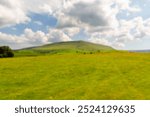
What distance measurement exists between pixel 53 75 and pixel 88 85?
9878 millimetres

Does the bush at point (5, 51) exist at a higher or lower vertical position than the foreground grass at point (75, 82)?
higher

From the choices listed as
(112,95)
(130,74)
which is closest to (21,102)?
(112,95)

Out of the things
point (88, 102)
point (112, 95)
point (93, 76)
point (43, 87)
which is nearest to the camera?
point (88, 102)

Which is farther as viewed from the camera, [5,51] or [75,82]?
[5,51]

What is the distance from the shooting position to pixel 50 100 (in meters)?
30.3

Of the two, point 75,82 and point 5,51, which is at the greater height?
point 5,51

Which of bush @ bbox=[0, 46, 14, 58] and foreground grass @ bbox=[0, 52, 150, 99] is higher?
bush @ bbox=[0, 46, 14, 58]

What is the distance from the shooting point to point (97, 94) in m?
32.9

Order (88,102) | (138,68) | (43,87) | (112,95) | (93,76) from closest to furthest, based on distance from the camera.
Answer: (88,102) → (112,95) → (43,87) → (93,76) → (138,68)

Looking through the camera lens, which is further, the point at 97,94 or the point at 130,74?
the point at 130,74

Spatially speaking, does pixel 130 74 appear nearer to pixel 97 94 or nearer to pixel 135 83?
pixel 135 83

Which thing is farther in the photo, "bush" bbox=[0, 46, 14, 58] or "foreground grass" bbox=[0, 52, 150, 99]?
"bush" bbox=[0, 46, 14, 58]

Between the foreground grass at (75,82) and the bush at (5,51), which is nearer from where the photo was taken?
the foreground grass at (75,82)

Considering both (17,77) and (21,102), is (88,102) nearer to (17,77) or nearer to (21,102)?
(21,102)
